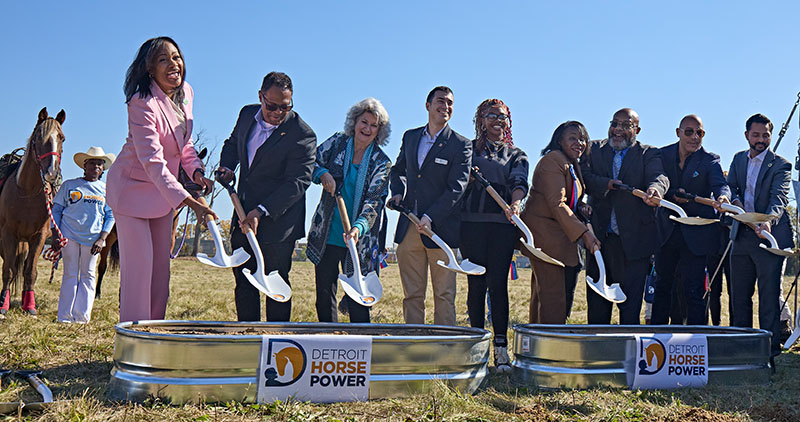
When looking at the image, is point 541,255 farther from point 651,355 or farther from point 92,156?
point 92,156

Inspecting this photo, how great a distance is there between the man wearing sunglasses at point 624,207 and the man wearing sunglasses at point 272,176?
2.19 meters

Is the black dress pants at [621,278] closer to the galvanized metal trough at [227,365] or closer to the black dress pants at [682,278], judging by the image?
the black dress pants at [682,278]

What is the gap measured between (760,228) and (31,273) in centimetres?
696

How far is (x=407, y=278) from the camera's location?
189 inches

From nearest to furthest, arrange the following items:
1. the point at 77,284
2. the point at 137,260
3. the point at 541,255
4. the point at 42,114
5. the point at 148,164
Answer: the point at 148,164, the point at 137,260, the point at 541,255, the point at 77,284, the point at 42,114

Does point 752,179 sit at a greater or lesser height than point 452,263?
greater

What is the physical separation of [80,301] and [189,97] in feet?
10.5

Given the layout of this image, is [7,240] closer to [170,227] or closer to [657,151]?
[170,227]

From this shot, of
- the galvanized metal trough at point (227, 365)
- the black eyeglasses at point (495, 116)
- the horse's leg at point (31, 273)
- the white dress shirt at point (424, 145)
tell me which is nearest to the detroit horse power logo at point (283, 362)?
the galvanized metal trough at point (227, 365)

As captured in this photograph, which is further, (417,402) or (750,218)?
(750,218)

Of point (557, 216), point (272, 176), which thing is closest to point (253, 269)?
point (272, 176)

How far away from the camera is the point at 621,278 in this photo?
5008 millimetres

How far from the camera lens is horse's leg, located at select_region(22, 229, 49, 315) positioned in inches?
272

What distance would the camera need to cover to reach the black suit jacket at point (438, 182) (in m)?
4.68
